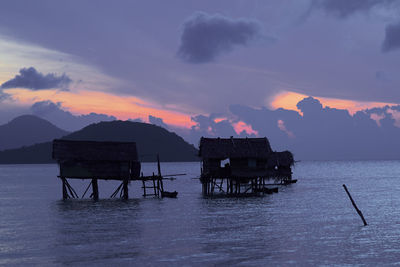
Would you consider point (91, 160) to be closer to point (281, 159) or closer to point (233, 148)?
point (233, 148)

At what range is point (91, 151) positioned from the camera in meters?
54.2

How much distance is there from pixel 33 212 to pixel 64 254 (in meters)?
23.4

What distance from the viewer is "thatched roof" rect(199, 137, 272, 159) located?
184ft

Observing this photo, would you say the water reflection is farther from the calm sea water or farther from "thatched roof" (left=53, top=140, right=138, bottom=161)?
"thatched roof" (left=53, top=140, right=138, bottom=161)

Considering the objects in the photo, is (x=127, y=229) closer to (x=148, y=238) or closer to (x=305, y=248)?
(x=148, y=238)

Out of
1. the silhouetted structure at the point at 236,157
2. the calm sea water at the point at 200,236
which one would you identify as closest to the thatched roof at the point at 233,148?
the silhouetted structure at the point at 236,157

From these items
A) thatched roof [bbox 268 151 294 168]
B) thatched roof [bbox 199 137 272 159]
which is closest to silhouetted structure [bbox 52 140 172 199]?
thatched roof [bbox 199 137 272 159]

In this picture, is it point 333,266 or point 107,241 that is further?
point 107,241

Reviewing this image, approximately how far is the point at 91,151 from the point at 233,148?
15722mm

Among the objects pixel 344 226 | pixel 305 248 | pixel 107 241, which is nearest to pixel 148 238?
pixel 107 241

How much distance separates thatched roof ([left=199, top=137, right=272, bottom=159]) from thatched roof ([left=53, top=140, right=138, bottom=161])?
819 centimetres

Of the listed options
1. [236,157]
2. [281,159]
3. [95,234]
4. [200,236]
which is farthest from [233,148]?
[281,159]

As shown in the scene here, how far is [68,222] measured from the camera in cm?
3631

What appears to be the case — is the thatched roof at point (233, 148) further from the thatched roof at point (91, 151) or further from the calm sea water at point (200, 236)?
the calm sea water at point (200, 236)
